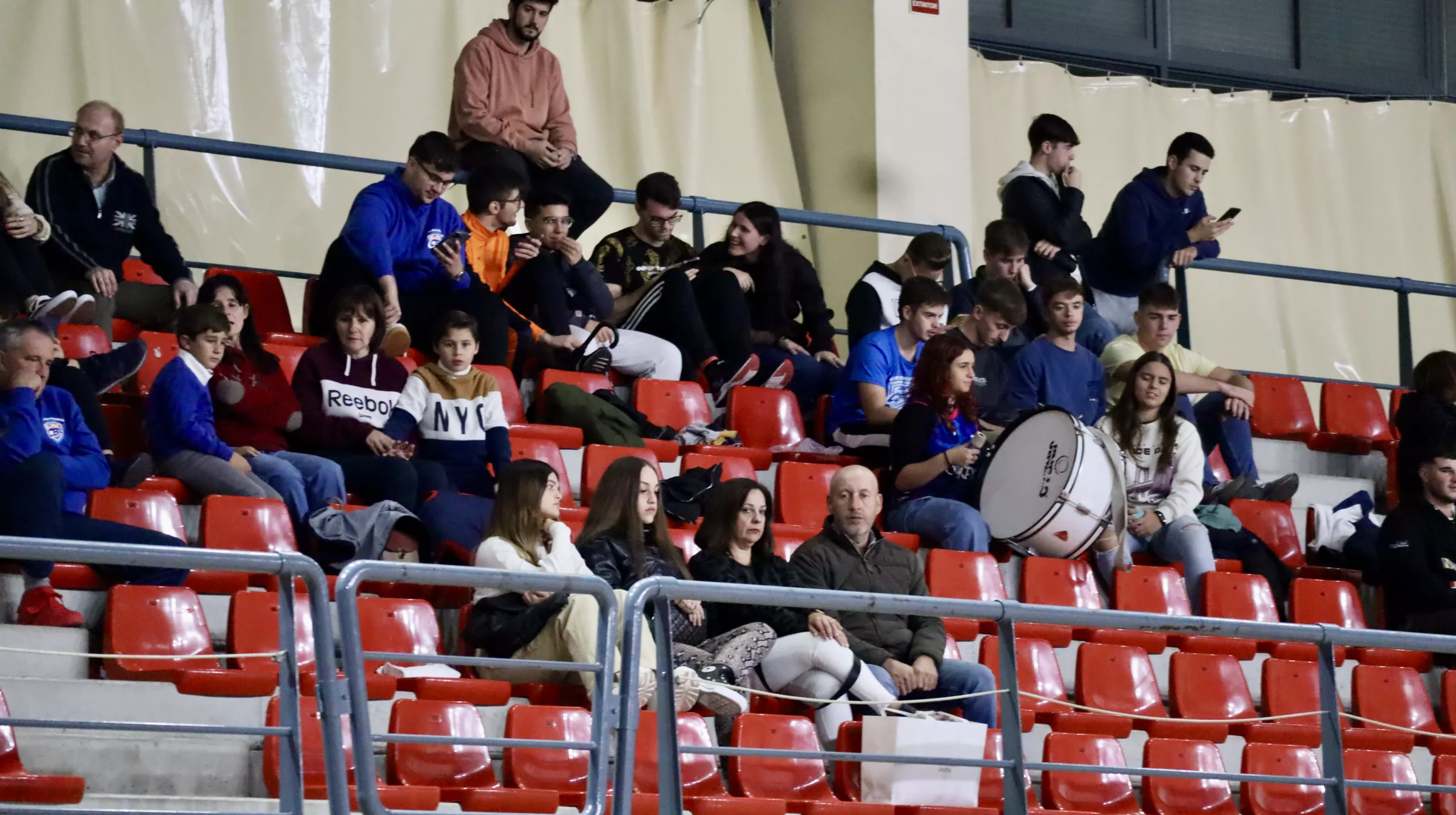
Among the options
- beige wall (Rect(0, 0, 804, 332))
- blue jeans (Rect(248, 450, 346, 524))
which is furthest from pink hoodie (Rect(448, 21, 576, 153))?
blue jeans (Rect(248, 450, 346, 524))

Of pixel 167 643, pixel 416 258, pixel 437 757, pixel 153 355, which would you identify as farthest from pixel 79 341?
pixel 437 757

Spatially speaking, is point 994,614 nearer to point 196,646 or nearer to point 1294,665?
point 196,646

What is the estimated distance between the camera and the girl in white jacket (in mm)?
6199

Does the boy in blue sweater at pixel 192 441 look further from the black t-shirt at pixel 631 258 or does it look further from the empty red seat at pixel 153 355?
the black t-shirt at pixel 631 258

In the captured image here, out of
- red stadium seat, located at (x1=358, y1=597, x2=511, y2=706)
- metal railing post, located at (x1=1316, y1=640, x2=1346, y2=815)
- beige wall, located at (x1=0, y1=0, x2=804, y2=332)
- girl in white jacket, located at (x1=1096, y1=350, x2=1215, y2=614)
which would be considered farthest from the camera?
beige wall, located at (x1=0, y1=0, x2=804, y2=332)

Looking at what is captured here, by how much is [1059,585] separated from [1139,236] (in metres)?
1.95

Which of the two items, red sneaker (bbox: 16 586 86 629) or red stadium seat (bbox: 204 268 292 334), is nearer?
red sneaker (bbox: 16 586 86 629)

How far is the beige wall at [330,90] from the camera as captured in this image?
7941 mm

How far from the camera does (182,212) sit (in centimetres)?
803

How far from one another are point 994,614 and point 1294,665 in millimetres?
2226

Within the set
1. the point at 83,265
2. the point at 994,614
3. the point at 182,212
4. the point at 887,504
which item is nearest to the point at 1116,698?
the point at 887,504

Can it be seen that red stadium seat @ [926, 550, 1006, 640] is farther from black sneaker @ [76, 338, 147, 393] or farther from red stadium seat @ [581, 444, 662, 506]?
black sneaker @ [76, 338, 147, 393]

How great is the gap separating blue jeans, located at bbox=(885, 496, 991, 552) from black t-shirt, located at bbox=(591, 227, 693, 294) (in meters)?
1.38

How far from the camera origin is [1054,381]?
21.4ft
